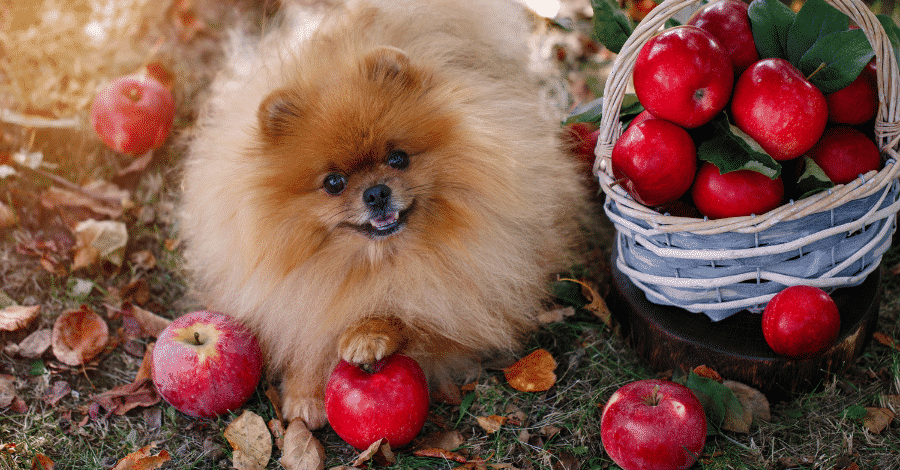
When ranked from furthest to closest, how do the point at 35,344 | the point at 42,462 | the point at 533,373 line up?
the point at 35,344 → the point at 533,373 → the point at 42,462

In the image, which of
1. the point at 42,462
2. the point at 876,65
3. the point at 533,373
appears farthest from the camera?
the point at 533,373

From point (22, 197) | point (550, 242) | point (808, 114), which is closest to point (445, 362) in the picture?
point (550, 242)

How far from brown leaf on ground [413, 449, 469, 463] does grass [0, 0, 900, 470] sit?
0.07 ft

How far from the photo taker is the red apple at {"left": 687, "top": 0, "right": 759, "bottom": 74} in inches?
74.3

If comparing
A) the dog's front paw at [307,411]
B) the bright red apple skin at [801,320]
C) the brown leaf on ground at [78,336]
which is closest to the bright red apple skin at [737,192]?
the bright red apple skin at [801,320]

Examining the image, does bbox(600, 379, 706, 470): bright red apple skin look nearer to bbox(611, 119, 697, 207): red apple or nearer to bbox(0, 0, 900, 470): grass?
bbox(0, 0, 900, 470): grass

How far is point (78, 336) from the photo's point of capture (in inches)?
98.2

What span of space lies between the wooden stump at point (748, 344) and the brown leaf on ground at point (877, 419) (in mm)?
162

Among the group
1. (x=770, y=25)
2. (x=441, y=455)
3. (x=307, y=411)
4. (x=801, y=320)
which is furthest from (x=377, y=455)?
(x=770, y=25)

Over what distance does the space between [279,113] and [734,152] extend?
4.30ft

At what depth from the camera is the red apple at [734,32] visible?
6.19 feet

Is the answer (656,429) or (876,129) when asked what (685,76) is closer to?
(876,129)

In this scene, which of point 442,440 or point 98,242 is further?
point 98,242

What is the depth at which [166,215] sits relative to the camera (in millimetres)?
3207
